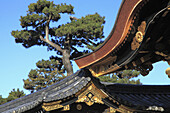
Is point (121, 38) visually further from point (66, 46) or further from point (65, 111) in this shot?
point (66, 46)

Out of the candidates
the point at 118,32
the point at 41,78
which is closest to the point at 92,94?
the point at 118,32

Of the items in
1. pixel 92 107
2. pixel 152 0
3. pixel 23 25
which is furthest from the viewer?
pixel 23 25

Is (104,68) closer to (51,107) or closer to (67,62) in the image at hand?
(51,107)

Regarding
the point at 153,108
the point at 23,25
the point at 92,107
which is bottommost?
the point at 153,108

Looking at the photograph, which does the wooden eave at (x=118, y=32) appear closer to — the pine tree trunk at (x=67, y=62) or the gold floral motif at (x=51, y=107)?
the gold floral motif at (x=51, y=107)

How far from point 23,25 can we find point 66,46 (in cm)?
509

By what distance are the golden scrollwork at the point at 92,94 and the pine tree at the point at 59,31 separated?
2318 cm

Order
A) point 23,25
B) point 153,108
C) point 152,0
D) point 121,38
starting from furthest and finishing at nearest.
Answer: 1. point 23,25
2. point 153,108
3. point 121,38
4. point 152,0

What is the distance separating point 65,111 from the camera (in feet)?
25.5

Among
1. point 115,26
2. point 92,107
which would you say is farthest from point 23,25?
point 115,26

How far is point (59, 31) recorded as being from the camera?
32.2 m

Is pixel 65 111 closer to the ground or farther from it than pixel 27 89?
closer to the ground

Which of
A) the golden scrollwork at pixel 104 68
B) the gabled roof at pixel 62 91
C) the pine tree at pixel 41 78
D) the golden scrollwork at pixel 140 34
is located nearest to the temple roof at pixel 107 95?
the gabled roof at pixel 62 91

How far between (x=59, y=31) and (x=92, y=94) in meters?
25.2
